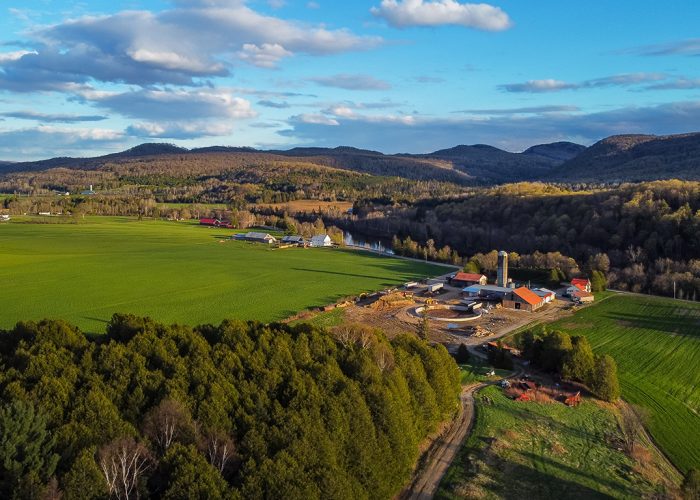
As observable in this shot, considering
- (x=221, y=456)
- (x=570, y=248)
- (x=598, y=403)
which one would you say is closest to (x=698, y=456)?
(x=598, y=403)

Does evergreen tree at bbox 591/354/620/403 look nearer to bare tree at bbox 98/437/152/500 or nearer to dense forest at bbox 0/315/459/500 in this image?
dense forest at bbox 0/315/459/500

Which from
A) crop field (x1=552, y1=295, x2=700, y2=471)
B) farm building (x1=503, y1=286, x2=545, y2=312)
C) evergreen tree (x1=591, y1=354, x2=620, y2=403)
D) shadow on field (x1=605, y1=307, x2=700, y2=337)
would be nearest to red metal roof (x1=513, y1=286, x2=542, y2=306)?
farm building (x1=503, y1=286, x2=545, y2=312)

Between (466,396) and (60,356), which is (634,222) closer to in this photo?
(466,396)

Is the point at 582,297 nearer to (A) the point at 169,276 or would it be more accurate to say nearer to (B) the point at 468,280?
(B) the point at 468,280

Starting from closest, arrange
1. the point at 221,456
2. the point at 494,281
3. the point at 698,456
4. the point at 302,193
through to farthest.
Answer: the point at 221,456, the point at 698,456, the point at 494,281, the point at 302,193

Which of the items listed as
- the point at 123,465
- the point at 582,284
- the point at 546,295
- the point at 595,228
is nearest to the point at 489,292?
the point at 546,295

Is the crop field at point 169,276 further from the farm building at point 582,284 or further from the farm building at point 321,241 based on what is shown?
the farm building at point 582,284
